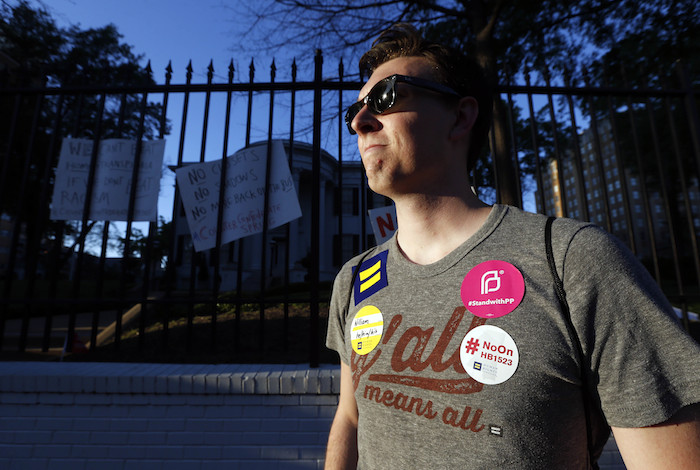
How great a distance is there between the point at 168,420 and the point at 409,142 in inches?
99.7

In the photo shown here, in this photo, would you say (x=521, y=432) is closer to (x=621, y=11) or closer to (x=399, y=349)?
(x=399, y=349)

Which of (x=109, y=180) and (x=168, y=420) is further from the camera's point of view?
(x=109, y=180)

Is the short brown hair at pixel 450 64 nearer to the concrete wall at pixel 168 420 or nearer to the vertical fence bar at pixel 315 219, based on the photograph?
the vertical fence bar at pixel 315 219

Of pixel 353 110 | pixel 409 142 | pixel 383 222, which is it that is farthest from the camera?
pixel 383 222

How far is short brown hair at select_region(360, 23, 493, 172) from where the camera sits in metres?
1.50

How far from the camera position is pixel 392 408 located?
1.23 m

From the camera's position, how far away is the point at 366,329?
1.40 meters

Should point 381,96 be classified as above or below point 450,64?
below

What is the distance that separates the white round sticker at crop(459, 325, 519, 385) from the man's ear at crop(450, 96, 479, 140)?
0.77m

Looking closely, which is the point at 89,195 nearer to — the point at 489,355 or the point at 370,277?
the point at 370,277

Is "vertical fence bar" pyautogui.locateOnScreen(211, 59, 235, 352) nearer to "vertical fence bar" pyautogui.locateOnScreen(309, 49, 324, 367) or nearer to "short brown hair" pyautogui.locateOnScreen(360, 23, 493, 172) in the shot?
"vertical fence bar" pyautogui.locateOnScreen(309, 49, 324, 367)

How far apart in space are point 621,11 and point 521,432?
318 inches

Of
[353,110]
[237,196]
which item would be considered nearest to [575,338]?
[353,110]

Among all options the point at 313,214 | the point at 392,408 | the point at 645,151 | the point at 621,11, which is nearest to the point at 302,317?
the point at 313,214
